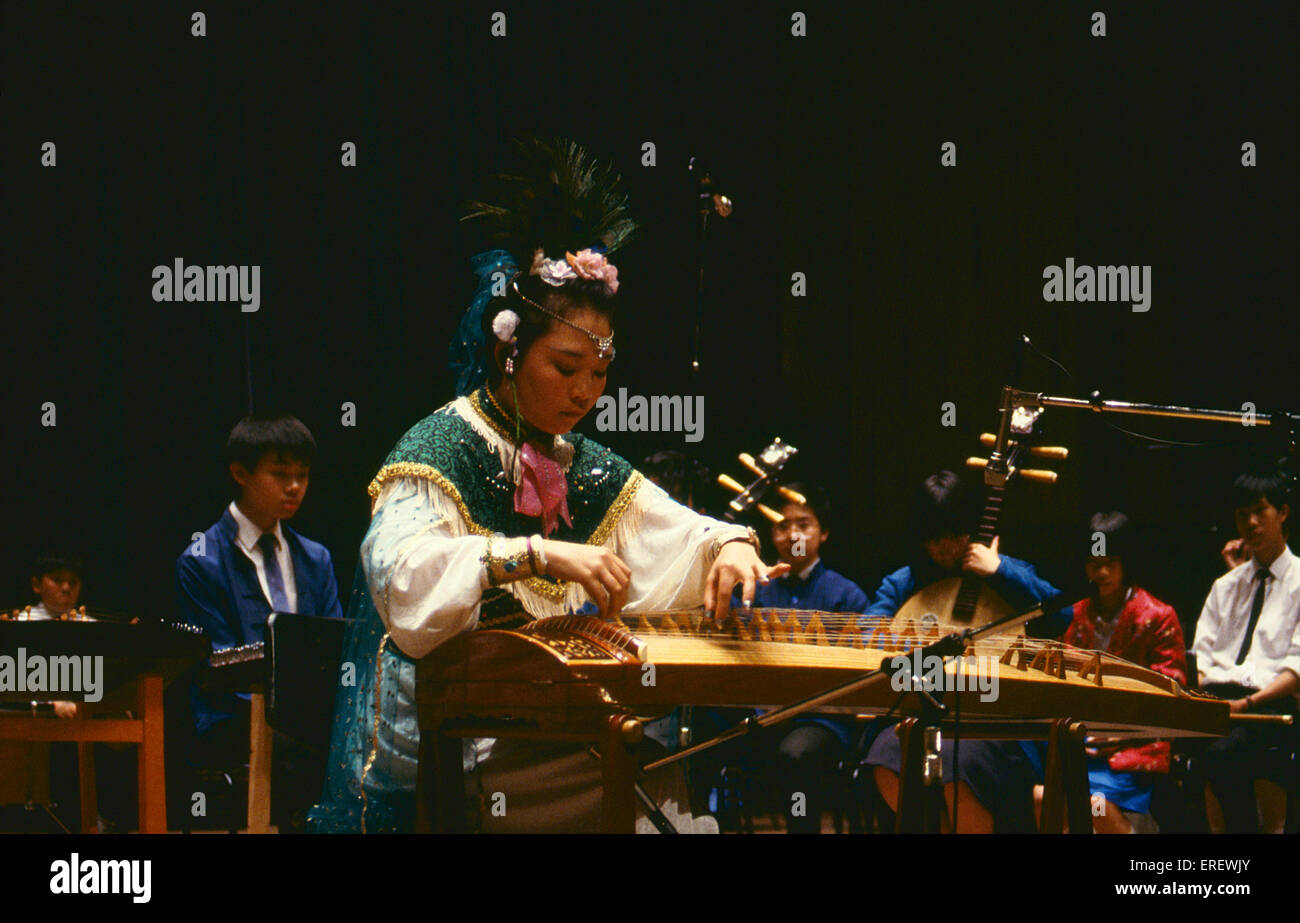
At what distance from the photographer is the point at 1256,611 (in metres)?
4.49

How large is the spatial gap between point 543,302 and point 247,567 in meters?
1.81

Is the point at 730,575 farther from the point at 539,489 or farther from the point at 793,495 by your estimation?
the point at 793,495

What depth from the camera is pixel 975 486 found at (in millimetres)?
4363

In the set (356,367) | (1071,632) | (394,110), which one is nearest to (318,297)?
(356,367)

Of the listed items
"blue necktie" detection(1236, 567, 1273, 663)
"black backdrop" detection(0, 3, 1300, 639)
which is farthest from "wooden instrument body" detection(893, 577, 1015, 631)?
"blue necktie" detection(1236, 567, 1273, 663)

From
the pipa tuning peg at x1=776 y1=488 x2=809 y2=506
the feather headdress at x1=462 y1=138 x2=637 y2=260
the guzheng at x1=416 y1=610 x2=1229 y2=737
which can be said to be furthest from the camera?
the pipa tuning peg at x1=776 y1=488 x2=809 y2=506

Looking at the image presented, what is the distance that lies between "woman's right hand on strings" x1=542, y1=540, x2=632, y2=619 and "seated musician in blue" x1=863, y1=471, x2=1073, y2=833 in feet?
5.63

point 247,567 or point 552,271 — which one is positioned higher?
point 552,271

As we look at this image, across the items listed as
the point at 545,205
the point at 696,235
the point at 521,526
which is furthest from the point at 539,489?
the point at 696,235

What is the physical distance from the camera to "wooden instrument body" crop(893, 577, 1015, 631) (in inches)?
159

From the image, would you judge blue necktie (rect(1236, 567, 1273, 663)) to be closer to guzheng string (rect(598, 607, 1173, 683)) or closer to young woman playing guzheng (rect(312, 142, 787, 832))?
guzheng string (rect(598, 607, 1173, 683))

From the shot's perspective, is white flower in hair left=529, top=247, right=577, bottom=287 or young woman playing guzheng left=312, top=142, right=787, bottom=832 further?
white flower in hair left=529, top=247, right=577, bottom=287

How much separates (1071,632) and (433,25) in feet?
9.25
